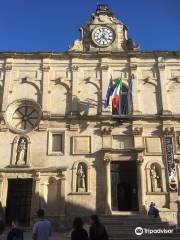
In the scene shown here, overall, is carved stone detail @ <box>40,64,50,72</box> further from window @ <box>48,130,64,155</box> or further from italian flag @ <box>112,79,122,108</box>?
italian flag @ <box>112,79,122,108</box>

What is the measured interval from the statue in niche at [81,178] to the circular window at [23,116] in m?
4.18

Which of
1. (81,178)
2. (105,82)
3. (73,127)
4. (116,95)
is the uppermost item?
(105,82)

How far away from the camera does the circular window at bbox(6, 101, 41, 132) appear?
21.2 metres

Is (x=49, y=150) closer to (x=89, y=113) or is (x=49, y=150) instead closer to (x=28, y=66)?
(x=89, y=113)

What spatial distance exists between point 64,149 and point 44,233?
13.0 m

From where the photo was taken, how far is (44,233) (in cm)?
729

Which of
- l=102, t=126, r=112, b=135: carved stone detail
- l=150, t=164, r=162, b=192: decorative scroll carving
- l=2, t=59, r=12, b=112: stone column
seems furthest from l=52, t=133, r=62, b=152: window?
l=150, t=164, r=162, b=192: decorative scroll carving

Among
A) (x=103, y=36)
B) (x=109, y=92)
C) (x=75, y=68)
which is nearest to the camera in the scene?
(x=109, y=92)

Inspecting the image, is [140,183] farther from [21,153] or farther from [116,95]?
[21,153]

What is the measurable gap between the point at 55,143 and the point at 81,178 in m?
2.84

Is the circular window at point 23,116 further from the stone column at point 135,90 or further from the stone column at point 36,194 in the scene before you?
the stone column at point 135,90

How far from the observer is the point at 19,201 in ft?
63.6

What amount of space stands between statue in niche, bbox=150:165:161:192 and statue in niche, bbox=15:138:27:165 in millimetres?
7727

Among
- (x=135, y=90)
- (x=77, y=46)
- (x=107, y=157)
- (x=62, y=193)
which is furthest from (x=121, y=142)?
(x=77, y=46)
